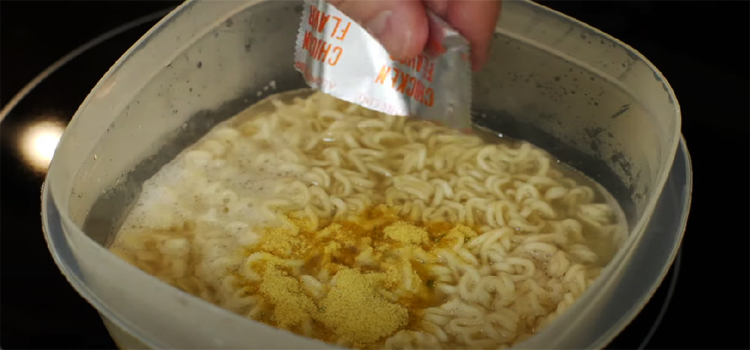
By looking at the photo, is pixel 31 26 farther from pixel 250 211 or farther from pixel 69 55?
pixel 250 211

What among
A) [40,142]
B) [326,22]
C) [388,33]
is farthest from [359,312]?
[40,142]

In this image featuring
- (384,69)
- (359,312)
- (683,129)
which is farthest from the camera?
(683,129)

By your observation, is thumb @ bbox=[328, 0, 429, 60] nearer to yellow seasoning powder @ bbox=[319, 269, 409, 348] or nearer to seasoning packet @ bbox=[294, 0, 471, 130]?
seasoning packet @ bbox=[294, 0, 471, 130]

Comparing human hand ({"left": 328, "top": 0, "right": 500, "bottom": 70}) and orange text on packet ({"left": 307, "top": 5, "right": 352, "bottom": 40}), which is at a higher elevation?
human hand ({"left": 328, "top": 0, "right": 500, "bottom": 70})

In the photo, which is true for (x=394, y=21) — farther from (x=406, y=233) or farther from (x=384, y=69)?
(x=406, y=233)

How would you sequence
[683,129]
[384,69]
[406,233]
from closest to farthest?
[406,233]
[384,69]
[683,129]

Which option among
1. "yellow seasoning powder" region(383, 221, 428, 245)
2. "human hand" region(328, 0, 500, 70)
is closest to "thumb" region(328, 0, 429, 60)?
"human hand" region(328, 0, 500, 70)
